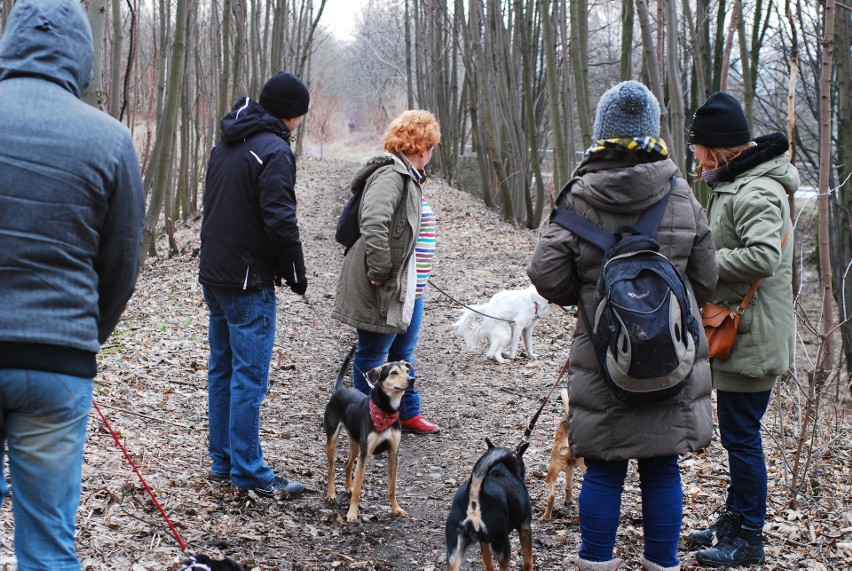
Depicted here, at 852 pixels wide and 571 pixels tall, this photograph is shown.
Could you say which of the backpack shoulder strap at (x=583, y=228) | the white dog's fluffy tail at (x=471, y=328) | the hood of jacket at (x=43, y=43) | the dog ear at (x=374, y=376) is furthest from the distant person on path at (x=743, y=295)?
the white dog's fluffy tail at (x=471, y=328)

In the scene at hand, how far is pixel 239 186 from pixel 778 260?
269cm

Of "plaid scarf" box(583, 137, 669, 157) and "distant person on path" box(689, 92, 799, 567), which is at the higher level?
"plaid scarf" box(583, 137, 669, 157)

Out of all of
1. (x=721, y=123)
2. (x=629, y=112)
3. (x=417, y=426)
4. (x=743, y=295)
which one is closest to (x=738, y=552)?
(x=743, y=295)

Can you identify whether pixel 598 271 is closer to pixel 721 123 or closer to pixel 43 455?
pixel 721 123

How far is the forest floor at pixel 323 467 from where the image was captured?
3.85 metres

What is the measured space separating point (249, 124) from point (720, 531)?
324cm

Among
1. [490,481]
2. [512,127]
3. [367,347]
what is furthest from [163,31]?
[490,481]

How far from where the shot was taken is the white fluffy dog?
8.05m

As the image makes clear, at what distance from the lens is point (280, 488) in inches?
175

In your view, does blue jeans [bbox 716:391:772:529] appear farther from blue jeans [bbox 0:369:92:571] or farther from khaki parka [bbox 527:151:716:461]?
blue jeans [bbox 0:369:92:571]

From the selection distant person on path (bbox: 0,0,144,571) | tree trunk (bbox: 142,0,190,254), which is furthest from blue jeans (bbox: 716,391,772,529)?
tree trunk (bbox: 142,0,190,254)

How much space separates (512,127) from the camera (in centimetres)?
1595

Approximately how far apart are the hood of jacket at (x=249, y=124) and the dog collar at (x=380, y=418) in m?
1.60

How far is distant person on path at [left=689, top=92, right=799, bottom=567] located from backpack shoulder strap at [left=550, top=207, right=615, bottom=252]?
90cm
